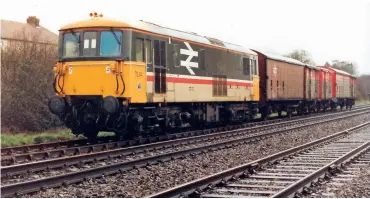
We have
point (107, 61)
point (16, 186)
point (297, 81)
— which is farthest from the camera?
point (297, 81)

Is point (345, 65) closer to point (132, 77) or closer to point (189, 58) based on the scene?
point (189, 58)

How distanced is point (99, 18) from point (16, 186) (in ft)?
23.9

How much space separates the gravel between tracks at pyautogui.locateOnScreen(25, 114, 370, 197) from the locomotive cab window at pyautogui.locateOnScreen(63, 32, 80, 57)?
14.9 feet

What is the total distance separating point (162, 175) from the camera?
929cm

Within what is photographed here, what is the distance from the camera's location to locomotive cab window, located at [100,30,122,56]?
1303 centimetres

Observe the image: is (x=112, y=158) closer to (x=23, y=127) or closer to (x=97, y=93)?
(x=97, y=93)

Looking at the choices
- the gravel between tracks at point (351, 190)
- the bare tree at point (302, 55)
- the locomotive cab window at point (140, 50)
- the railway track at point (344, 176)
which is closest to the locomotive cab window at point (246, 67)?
the locomotive cab window at point (140, 50)

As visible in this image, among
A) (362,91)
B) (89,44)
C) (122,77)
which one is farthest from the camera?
(362,91)

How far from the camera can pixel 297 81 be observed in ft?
101

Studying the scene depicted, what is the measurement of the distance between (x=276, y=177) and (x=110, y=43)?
20.6 ft

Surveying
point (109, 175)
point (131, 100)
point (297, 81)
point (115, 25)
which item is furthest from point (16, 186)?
point (297, 81)

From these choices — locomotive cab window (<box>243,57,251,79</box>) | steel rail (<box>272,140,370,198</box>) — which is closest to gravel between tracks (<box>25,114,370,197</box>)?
steel rail (<box>272,140,370,198</box>)

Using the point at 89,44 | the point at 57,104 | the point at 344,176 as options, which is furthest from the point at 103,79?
the point at 344,176

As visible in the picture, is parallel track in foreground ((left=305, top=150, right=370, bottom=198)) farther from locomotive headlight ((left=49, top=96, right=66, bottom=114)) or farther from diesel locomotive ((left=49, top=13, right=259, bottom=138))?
locomotive headlight ((left=49, top=96, right=66, bottom=114))
